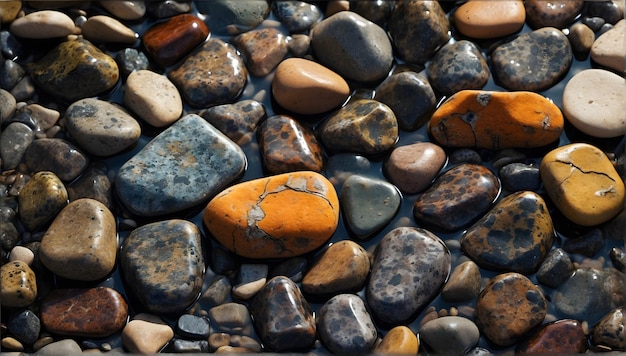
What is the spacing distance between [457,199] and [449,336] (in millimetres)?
693

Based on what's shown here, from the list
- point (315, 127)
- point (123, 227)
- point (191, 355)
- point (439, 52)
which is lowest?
point (191, 355)

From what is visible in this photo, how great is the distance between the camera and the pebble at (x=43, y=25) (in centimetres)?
409

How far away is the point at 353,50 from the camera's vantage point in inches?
158

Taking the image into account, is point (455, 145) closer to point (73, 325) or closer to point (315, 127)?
point (315, 127)

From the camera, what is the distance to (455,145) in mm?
3787

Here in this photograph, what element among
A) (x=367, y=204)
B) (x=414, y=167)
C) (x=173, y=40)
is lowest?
(x=367, y=204)

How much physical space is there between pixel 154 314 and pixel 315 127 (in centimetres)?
130

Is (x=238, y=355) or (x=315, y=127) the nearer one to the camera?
(x=238, y=355)

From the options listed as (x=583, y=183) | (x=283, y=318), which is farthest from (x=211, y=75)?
(x=583, y=183)

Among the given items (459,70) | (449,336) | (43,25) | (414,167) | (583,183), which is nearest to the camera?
(449,336)

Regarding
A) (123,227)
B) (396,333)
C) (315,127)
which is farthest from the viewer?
(315,127)

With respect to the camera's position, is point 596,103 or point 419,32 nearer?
point 596,103

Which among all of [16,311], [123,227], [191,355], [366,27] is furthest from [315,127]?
[16,311]

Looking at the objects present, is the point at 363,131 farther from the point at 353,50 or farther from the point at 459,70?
the point at 459,70
